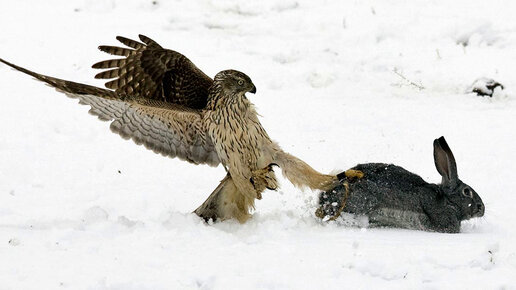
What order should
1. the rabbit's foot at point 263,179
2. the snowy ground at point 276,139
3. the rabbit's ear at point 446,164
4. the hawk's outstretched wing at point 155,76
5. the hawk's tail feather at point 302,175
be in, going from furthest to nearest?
the hawk's outstretched wing at point 155,76
the rabbit's ear at point 446,164
the rabbit's foot at point 263,179
the hawk's tail feather at point 302,175
the snowy ground at point 276,139

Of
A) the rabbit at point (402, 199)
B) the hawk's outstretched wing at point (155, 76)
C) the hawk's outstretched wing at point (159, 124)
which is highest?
the hawk's outstretched wing at point (155, 76)

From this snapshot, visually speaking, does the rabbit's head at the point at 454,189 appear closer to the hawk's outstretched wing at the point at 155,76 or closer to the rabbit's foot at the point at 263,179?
the rabbit's foot at the point at 263,179

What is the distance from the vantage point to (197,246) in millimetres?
5816

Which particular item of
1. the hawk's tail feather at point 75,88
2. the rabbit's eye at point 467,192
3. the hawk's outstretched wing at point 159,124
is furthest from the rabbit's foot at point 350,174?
the hawk's tail feather at point 75,88

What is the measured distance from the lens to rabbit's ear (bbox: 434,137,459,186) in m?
6.78

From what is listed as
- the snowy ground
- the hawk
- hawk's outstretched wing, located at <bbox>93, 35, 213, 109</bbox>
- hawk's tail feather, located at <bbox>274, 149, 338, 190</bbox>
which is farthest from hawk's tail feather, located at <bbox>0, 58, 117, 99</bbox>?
hawk's tail feather, located at <bbox>274, 149, 338, 190</bbox>

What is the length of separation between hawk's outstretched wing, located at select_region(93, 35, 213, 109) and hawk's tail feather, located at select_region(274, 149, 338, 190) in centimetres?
97

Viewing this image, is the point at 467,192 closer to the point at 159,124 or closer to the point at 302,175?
the point at 302,175

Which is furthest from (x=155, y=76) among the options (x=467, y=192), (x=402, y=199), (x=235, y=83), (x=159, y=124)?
(x=467, y=192)

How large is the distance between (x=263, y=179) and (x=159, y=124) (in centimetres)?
100

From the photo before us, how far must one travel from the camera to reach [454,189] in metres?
6.88

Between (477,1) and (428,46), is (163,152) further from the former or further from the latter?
(477,1)

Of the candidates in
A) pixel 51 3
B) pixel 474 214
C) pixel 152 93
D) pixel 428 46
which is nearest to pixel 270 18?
pixel 428 46

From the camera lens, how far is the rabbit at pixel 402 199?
21.7 ft
